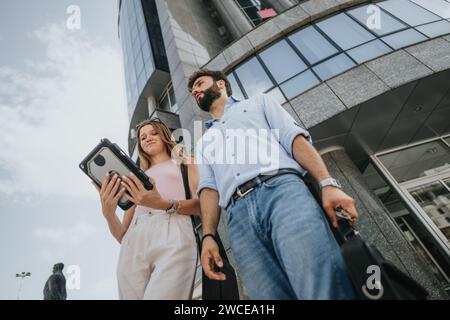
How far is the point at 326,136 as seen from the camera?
20.1 feet

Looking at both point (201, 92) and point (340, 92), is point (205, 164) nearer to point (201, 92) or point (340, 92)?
point (201, 92)

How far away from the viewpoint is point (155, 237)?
5.51ft

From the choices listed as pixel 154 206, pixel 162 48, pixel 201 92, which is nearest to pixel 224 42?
pixel 162 48

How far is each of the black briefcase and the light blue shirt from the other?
25.0 inches

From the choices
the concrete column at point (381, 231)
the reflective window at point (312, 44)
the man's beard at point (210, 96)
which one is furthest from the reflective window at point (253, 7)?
the man's beard at point (210, 96)

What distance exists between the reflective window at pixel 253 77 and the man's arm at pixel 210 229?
19.3 feet

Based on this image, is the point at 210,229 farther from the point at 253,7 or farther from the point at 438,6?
the point at 253,7

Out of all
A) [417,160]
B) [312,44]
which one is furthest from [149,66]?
[417,160]

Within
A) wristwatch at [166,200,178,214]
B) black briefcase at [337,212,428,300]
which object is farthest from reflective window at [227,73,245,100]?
black briefcase at [337,212,428,300]

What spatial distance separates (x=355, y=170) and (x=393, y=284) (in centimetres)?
589

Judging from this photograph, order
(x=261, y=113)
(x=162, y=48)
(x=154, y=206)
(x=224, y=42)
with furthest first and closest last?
(x=162, y=48) < (x=224, y=42) < (x=261, y=113) < (x=154, y=206)

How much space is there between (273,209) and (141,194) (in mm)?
855
